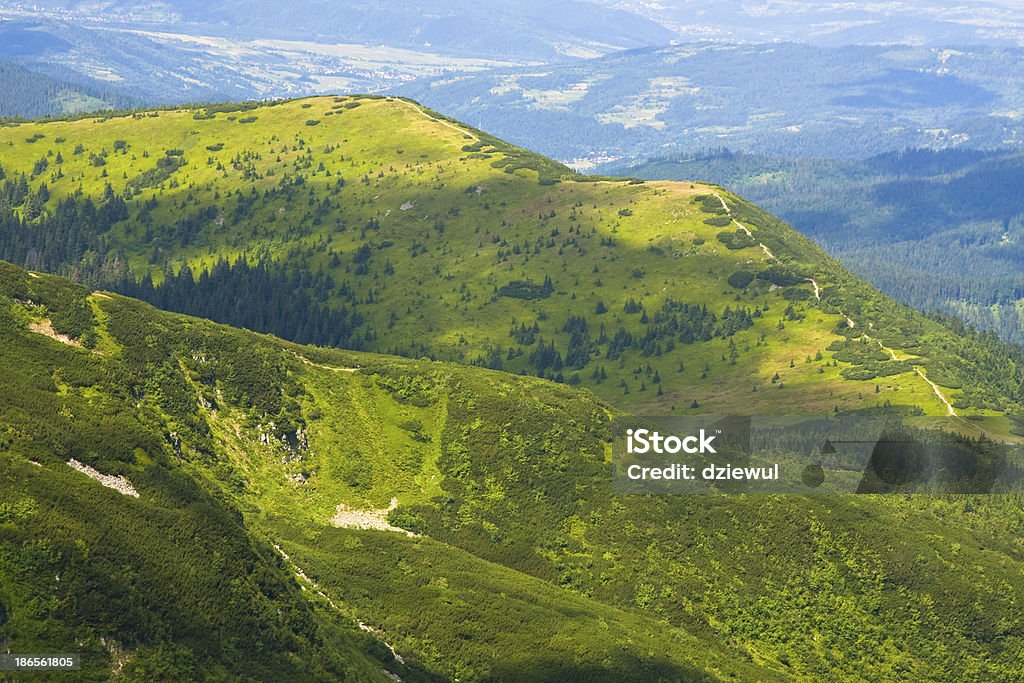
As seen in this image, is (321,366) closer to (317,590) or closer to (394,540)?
(394,540)

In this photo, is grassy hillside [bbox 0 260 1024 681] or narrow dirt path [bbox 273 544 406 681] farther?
narrow dirt path [bbox 273 544 406 681]

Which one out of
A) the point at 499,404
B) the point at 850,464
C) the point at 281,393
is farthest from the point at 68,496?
the point at 850,464

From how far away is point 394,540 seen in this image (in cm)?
11069

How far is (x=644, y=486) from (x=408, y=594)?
35479 millimetres

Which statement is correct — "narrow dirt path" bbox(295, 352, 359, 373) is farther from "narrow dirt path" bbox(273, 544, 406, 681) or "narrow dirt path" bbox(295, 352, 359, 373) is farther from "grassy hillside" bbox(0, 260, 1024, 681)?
"narrow dirt path" bbox(273, 544, 406, 681)

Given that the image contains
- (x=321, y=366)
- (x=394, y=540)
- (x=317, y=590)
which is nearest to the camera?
(x=317, y=590)

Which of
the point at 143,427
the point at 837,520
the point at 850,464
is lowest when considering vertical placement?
the point at 850,464

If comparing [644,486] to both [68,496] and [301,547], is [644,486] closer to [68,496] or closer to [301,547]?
[301,547]

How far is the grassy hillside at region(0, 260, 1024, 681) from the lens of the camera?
78000 millimetres

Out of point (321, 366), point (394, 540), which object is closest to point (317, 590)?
point (394, 540)

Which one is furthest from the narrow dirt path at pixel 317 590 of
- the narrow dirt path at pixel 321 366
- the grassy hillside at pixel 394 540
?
the narrow dirt path at pixel 321 366

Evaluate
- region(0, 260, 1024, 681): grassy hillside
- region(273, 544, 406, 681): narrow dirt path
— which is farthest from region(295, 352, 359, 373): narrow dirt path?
region(273, 544, 406, 681): narrow dirt path

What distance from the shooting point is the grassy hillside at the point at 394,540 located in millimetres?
78000

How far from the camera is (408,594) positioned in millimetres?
101250
